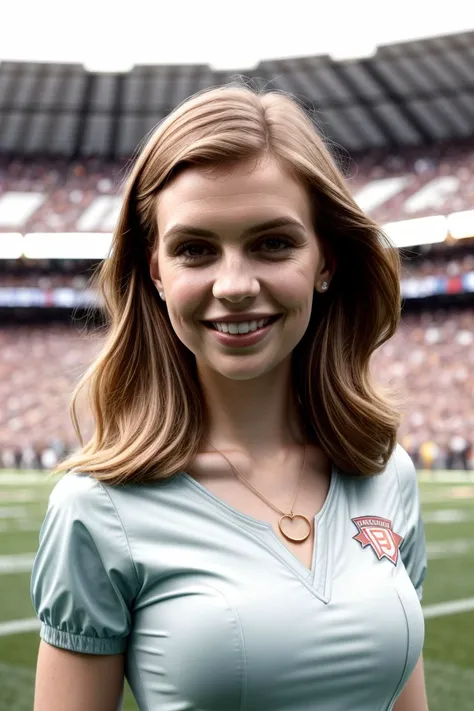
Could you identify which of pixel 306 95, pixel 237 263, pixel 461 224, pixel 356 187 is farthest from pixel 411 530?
pixel 306 95

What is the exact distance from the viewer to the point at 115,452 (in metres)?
1.34

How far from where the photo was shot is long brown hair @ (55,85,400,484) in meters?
1.34

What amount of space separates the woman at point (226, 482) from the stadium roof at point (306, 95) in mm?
24969

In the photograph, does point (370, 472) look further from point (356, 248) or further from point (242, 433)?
point (356, 248)

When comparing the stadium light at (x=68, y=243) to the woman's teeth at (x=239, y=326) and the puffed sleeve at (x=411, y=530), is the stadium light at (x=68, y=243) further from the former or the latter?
the woman's teeth at (x=239, y=326)

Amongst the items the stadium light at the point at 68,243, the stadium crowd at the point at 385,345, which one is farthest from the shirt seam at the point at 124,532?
the stadium light at the point at 68,243

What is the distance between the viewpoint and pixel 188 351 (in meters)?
1.49

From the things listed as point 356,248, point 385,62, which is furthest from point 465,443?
point 356,248

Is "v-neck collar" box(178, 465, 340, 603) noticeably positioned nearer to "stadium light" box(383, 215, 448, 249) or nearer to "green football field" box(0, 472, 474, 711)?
"green football field" box(0, 472, 474, 711)

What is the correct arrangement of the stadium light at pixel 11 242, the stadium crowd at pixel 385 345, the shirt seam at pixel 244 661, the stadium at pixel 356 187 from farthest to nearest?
the stadium light at pixel 11 242
the stadium at pixel 356 187
the stadium crowd at pixel 385 345
the shirt seam at pixel 244 661

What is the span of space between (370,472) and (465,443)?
884 inches

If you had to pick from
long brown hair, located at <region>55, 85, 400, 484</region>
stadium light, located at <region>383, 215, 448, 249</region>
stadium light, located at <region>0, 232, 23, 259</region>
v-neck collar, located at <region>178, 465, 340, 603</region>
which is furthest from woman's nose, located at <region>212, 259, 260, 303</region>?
stadium light, located at <region>0, 232, 23, 259</region>

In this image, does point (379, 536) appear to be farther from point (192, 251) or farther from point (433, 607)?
point (433, 607)

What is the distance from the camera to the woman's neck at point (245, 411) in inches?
57.2
